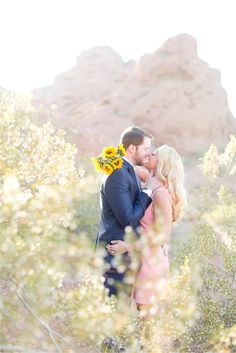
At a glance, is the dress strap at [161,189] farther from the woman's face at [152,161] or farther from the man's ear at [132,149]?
the man's ear at [132,149]

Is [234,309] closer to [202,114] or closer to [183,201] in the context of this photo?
[183,201]

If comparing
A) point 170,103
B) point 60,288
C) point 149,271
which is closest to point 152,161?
point 149,271

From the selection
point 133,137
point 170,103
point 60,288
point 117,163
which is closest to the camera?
point 60,288

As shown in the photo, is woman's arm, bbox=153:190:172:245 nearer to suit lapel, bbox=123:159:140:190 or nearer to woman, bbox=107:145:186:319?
woman, bbox=107:145:186:319

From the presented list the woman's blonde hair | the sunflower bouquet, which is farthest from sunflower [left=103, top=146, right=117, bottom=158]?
the woman's blonde hair

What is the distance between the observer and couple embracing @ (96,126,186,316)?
3693 millimetres

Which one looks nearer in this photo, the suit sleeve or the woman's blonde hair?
the suit sleeve

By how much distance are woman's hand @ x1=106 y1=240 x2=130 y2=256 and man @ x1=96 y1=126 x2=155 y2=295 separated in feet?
0.18

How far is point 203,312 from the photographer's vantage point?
5.48 meters

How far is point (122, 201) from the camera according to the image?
3.65 meters

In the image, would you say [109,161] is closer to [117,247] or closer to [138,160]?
[138,160]

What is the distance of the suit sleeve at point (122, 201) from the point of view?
12.0ft

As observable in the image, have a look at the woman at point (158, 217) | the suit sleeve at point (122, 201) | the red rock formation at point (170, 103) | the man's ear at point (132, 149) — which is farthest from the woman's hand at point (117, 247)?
the red rock formation at point (170, 103)

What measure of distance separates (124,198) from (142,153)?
1.44 feet
